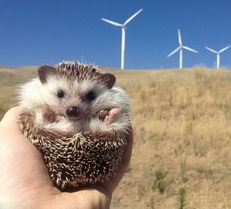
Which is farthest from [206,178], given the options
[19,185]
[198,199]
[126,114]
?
[19,185]

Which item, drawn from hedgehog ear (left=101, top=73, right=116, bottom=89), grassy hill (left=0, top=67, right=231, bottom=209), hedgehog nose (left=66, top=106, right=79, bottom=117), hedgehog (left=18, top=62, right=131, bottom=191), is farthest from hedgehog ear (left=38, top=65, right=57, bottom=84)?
grassy hill (left=0, top=67, right=231, bottom=209)

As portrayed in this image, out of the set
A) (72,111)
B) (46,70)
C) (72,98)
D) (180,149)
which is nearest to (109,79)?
(72,98)

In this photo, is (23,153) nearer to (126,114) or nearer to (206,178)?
(126,114)

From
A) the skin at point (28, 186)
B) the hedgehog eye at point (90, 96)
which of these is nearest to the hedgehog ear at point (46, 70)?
the hedgehog eye at point (90, 96)

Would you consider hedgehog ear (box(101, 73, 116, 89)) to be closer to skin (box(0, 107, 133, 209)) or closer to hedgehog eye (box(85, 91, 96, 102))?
hedgehog eye (box(85, 91, 96, 102))

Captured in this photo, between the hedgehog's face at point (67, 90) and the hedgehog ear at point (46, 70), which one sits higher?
the hedgehog ear at point (46, 70)

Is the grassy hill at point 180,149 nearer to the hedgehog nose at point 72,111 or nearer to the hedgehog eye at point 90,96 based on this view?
the hedgehog eye at point 90,96

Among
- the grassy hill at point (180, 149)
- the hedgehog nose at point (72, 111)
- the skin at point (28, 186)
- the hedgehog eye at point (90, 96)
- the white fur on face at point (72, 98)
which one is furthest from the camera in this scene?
the grassy hill at point (180, 149)
